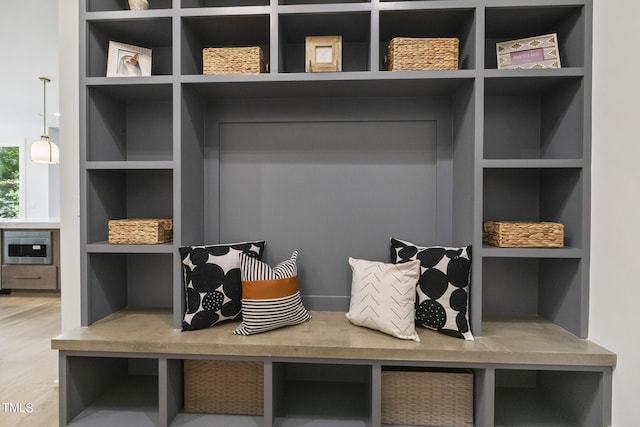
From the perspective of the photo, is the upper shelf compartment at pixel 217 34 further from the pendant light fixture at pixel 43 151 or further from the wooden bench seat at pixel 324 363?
the pendant light fixture at pixel 43 151

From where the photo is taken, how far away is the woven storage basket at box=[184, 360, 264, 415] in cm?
186

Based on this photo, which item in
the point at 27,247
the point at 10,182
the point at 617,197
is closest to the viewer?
the point at 617,197

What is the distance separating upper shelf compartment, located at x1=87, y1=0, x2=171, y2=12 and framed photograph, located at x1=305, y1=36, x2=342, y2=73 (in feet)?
3.20

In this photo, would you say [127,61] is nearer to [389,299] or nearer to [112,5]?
[112,5]

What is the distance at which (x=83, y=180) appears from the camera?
1.91 m

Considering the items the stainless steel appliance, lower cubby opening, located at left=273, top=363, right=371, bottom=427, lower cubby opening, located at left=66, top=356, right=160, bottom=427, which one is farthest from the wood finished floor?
lower cubby opening, located at left=273, top=363, right=371, bottom=427

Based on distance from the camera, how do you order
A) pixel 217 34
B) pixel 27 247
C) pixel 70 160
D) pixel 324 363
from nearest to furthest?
pixel 324 363 < pixel 217 34 < pixel 70 160 < pixel 27 247

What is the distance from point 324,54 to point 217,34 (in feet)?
2.08

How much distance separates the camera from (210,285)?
1.87 m

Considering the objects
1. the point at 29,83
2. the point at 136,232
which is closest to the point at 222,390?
the point at 136,232

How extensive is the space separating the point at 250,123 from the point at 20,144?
6632mm

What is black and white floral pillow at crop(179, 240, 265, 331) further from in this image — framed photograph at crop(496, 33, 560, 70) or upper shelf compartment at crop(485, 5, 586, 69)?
upper shelf compartment at crop(485, 5, 586, 69)

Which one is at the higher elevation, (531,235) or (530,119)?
(530,119)

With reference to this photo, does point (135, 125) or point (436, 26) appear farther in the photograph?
point (135, 125)
